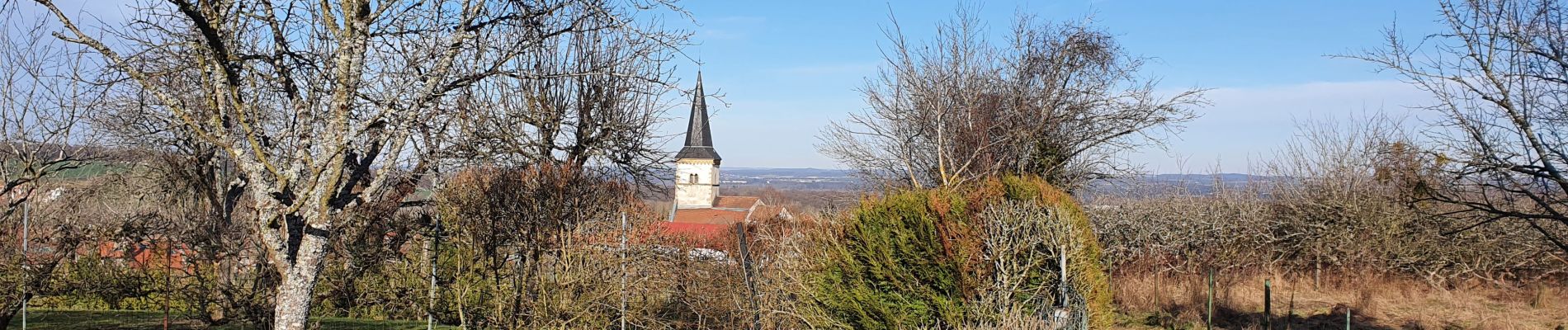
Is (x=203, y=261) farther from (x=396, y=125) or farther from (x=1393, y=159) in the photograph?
(x=1393, y=159)

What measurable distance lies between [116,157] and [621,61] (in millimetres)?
6208

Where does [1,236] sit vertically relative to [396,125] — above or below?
below

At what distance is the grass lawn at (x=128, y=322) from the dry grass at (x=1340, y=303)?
862cm

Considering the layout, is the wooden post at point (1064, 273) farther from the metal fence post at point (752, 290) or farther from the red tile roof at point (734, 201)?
the red tile roof at point (734, 201)

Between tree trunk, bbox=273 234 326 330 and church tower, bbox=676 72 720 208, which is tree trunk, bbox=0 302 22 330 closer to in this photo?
tree trunk, bbox=273 234 326 330

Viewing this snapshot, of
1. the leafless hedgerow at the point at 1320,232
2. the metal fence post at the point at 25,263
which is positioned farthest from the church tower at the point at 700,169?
the metal fence post at the point at 25,263

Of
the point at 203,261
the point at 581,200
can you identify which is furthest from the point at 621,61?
the point at 203,261

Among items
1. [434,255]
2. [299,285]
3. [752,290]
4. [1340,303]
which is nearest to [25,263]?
[434,255]

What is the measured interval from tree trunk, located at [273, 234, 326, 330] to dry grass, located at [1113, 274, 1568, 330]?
8.63 m

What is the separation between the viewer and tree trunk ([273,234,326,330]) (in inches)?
201

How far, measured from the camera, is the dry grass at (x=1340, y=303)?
33.9 feet

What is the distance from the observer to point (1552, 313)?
35.6ft

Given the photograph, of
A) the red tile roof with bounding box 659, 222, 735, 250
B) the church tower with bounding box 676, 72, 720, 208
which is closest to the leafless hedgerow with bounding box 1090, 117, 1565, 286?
the red tile roof with bounding box 659, 222, 735, 250

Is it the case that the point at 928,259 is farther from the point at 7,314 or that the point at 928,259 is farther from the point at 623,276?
the point at 7,314
